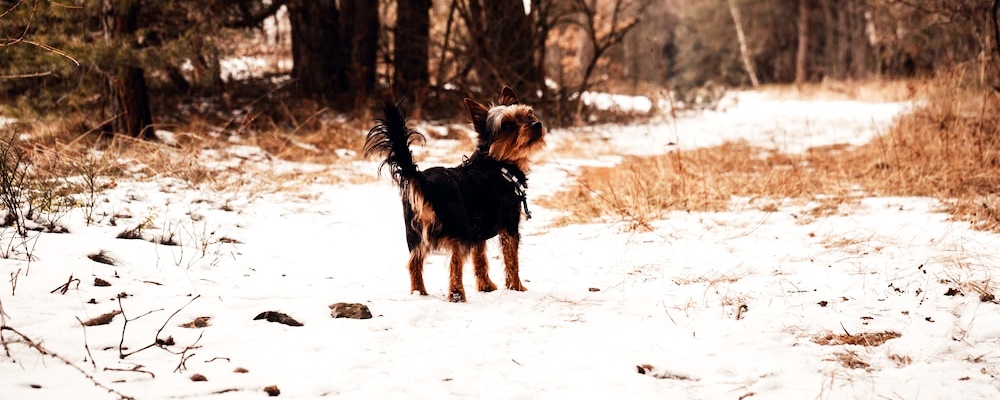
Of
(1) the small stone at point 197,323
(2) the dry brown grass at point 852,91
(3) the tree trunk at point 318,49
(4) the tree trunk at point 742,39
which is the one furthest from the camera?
(4) the tree trunk at point 742,39

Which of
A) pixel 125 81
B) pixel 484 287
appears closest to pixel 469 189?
pixel 484 287

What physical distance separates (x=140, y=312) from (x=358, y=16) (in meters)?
10.5

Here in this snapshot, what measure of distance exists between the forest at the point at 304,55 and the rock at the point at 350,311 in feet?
6.25

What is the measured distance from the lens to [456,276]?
3.91 m

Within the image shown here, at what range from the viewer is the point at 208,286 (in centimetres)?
380

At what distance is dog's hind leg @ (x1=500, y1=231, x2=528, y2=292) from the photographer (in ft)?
14.0

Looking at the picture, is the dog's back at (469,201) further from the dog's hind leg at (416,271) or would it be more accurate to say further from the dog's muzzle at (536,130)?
the dog's muzzle at (536,130)

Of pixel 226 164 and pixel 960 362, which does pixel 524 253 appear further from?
pixel 226 164

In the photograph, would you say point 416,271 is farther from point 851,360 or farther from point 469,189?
point 851,360

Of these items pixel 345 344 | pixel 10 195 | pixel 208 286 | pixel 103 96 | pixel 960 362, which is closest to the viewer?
pixel 960 362

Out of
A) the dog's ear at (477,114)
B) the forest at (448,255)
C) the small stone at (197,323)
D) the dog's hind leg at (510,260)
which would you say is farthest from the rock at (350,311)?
the dog's ear at (477,114)

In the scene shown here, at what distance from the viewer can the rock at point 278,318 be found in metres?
3.30

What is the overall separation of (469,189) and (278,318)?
135cm

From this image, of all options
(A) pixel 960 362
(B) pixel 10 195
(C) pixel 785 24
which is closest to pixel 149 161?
(B) pixel 10 195
